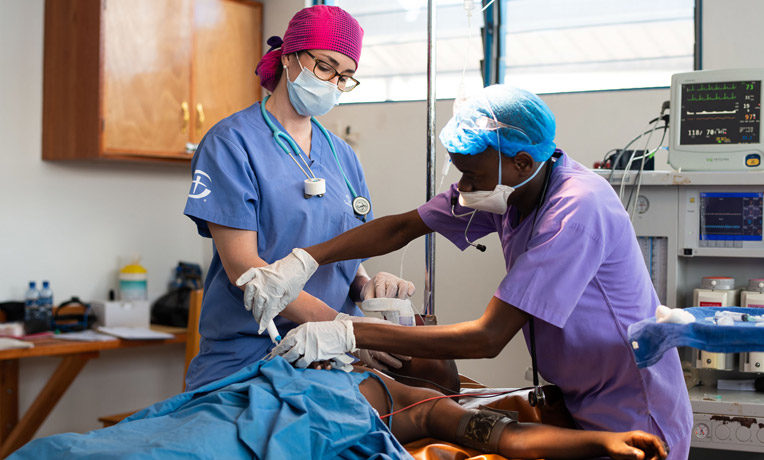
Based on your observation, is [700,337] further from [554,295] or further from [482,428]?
[482,428]

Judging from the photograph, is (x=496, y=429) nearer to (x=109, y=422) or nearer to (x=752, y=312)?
(x=752, y=312)

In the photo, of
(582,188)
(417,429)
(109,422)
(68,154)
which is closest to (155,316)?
(109,422)

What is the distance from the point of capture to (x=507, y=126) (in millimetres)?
1316

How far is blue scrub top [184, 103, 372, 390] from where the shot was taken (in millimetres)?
1579

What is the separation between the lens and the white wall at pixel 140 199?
2.97 meters

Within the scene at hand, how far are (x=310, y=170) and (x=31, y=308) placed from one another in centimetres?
190

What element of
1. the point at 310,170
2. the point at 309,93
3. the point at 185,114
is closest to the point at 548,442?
the point at 310,170

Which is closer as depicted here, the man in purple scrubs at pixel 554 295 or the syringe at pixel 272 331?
the man in purple scrubs at pixel 554 295

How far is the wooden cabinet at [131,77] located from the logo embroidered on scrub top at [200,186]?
169 centimetres

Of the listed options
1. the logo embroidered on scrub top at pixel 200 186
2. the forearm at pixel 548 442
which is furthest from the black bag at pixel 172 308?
the forearm at pixel 548 442

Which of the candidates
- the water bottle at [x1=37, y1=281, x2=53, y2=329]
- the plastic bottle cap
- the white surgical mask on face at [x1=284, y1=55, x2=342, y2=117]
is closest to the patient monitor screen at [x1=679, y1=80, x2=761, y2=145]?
the white surgical mask on face at [x1=284, y1=55, x2=342, y2=117]

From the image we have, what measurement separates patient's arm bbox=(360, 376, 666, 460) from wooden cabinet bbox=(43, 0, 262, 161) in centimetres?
210

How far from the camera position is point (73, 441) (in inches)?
43.9

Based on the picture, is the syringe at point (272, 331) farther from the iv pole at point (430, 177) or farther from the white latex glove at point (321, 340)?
the iv pole at point (430, 177)
